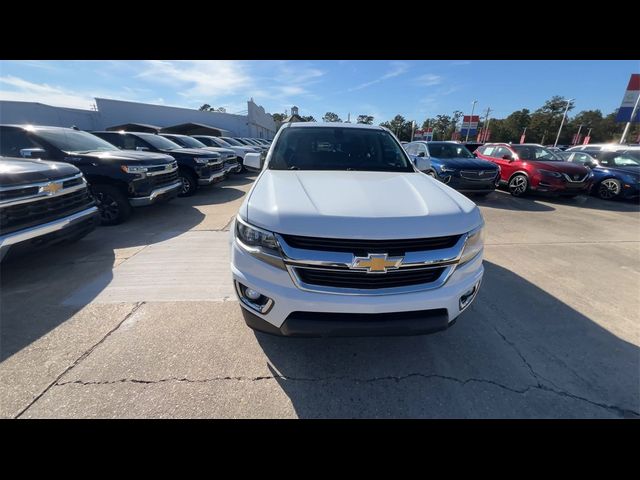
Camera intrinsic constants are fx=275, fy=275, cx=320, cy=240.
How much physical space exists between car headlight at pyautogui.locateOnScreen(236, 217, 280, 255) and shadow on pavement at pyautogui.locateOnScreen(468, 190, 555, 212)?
296 inches

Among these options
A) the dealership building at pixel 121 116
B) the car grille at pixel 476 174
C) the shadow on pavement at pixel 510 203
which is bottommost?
the shadow on pavement at pixel 510 203

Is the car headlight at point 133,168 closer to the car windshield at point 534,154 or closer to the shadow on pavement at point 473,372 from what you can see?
the shadow on pavement at point 473,372

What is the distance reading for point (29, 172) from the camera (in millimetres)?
3186

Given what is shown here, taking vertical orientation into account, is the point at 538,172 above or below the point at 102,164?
below

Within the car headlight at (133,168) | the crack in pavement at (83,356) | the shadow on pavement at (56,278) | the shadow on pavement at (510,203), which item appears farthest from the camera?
the shadow on pavement at (510,203)

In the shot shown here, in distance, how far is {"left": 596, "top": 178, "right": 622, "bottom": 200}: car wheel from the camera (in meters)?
8.59

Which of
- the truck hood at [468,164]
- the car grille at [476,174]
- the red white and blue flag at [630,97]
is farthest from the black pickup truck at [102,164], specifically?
the red white and blue flag at [630,97]

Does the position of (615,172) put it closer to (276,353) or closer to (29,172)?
(276,353)

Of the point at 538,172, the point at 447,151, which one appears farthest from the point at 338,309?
the point at 538,172

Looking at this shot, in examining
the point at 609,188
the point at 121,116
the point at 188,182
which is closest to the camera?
the point at 188,182

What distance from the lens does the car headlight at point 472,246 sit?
184 cm

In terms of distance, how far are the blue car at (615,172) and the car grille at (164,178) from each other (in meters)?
12.6

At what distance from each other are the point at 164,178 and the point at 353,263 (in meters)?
5.80
